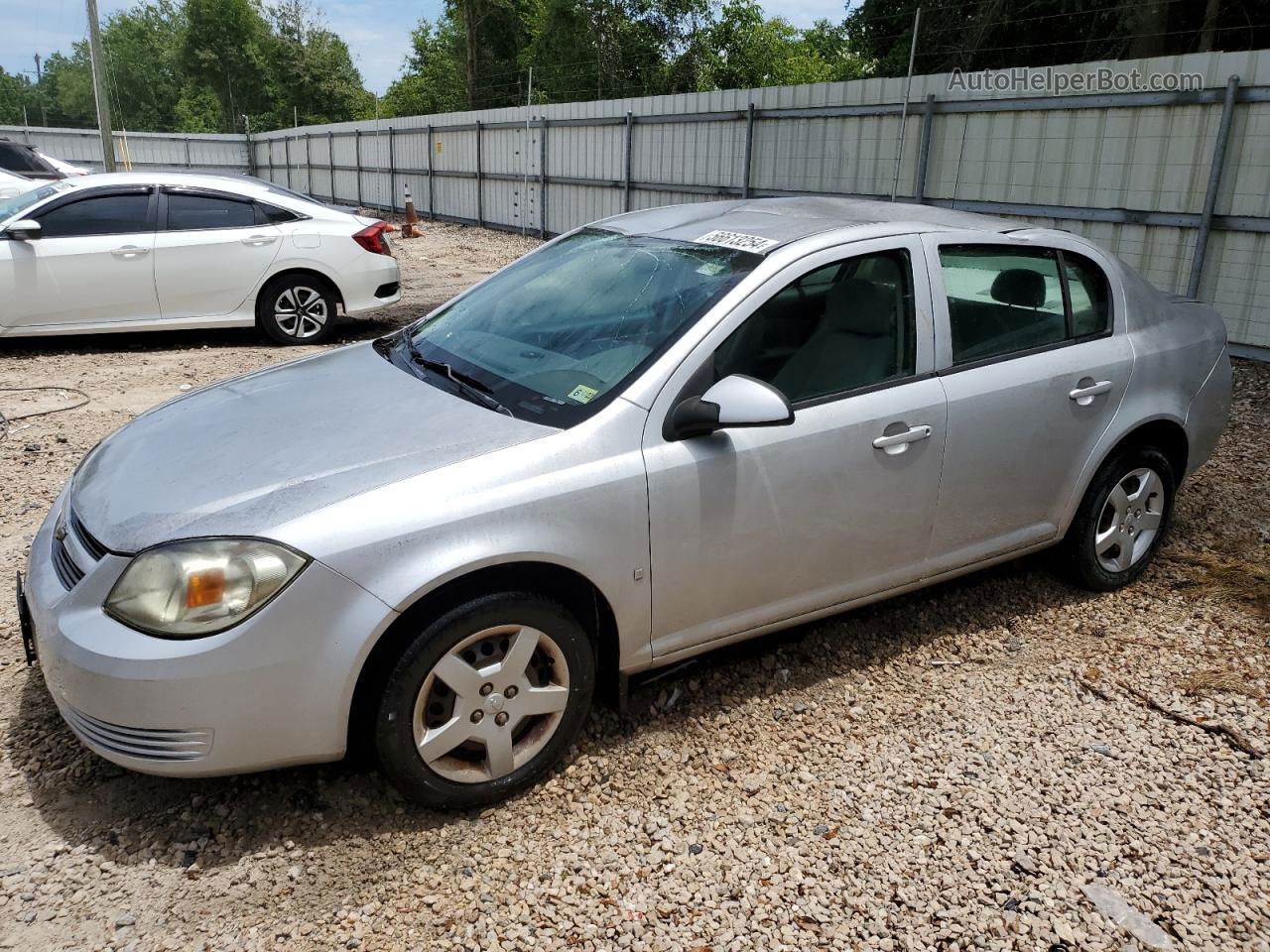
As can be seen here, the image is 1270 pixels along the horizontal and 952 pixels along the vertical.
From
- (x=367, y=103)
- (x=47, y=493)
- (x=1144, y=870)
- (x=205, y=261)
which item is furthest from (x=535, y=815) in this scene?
(x=367, y=103)

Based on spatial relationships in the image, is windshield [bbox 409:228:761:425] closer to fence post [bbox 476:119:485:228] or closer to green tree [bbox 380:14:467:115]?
fence post [bbox 476:119:485:228]

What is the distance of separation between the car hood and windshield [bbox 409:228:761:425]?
0.60 ft

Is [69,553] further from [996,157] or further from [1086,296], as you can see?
[996,157]

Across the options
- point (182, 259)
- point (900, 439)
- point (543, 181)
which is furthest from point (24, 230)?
point (543, 181)

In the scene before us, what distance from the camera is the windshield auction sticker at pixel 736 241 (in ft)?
10.9

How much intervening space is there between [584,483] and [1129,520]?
2674 mm

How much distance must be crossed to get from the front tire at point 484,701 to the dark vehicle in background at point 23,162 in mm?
17539

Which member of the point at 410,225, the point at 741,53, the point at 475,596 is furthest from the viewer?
the point at 741,53

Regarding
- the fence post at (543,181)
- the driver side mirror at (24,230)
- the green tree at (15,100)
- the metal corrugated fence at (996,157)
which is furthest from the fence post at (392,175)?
the green tree at (15,100)

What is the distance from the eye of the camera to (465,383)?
319cm

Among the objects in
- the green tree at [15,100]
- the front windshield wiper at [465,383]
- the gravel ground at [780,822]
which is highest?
the green tree at [15,100]

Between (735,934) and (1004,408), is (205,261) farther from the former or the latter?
(735,934)

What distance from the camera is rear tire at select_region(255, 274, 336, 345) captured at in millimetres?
8867

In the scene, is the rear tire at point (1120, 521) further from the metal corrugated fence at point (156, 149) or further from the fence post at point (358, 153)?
the metal corrugated fence at point (156, 149)
